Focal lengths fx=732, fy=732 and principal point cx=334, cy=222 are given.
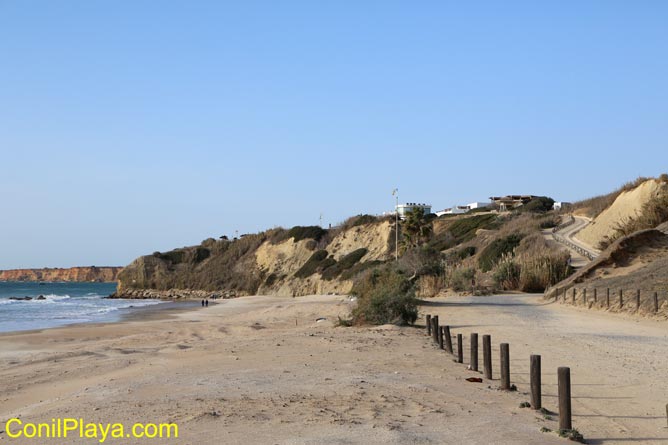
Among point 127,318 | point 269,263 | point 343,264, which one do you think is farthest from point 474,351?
point 269,263

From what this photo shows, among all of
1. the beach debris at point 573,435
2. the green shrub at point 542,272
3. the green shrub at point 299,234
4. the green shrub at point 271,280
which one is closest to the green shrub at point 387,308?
the beach debris at point 573,435

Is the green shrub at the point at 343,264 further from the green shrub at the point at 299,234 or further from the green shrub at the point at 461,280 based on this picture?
the green shrub at the point at 461,280

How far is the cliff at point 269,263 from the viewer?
243 feet

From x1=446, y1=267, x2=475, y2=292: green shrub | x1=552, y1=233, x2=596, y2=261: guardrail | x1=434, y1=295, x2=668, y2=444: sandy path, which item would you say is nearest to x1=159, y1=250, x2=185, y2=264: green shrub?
x1=552, y1=233, x2=596, y2=261: guardrail

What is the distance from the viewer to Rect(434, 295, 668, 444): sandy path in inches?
378

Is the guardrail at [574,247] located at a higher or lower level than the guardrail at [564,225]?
lower

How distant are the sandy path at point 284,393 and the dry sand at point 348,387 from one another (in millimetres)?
29

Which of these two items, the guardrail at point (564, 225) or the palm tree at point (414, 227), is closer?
the palm tree at point (414, 227)

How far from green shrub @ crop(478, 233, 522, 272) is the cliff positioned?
14.9 meters

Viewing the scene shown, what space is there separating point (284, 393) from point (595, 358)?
23.4ft

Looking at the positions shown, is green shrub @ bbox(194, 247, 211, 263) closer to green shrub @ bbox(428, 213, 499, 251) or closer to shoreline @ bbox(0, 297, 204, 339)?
green shrub @ bbox(428, 213, 499, 251)

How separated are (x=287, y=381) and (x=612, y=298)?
18.3m

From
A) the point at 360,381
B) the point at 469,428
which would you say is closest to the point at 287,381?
the point at 360,381

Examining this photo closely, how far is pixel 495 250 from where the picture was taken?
52281 millimetres
